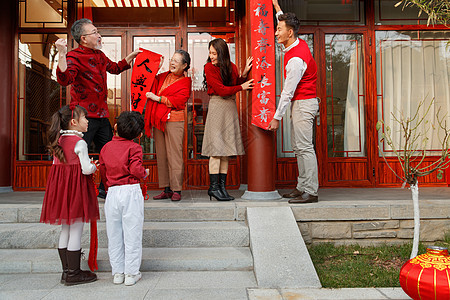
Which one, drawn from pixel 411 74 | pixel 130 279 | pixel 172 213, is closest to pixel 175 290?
pixel 130 279

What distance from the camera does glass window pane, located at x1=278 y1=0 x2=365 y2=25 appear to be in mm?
5520

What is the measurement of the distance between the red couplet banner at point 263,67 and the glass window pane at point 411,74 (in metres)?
2.53

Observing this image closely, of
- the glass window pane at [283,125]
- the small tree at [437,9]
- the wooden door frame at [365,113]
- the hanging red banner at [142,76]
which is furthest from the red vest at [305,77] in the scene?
the wooden door frame at [365,113]

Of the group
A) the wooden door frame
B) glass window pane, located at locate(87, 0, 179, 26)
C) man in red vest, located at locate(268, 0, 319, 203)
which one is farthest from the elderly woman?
the wooden door frame

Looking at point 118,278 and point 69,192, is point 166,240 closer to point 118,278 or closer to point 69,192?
point 118,278

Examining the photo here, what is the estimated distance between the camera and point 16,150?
208 inches

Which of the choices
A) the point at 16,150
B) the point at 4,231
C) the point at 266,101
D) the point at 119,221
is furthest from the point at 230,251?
the point at 16,150

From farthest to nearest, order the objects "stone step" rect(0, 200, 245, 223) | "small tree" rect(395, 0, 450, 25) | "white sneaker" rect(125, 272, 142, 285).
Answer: "stone step" rect(0, 200, 245, 223) → "small tree" rect(395, 0, 450, 25) → "white sneaker" rect(125, 272, 142, 285)

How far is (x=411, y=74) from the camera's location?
5.62m

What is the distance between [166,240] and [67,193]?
99 centimetres

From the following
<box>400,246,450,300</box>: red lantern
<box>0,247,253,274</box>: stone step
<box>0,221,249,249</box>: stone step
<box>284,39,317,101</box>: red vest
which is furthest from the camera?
<box>284,39,317,101</box>: red vest

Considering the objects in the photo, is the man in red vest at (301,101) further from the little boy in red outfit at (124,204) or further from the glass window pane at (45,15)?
the glass window pane at (45,15)

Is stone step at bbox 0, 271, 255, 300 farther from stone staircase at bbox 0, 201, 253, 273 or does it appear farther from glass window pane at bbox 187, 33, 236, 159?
glass window pane at bbox 187, 33, 236, 159

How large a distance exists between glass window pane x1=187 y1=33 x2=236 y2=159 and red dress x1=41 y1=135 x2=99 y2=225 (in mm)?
2789
